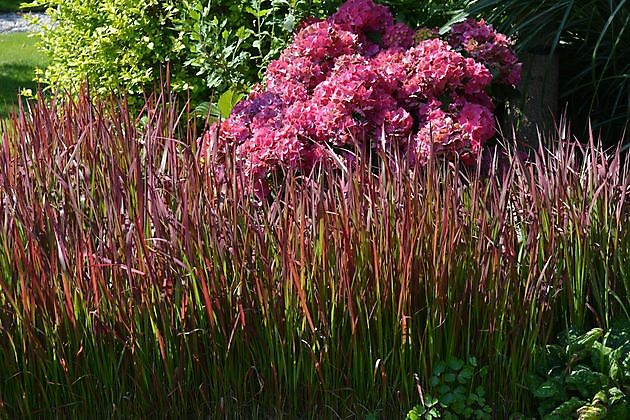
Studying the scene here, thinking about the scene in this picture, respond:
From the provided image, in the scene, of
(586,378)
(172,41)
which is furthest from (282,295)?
(172,41)

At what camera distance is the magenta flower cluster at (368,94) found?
3.72 metres

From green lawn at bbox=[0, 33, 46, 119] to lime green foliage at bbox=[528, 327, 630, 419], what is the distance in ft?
18.2

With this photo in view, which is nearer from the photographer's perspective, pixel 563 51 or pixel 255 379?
pixel 255 379

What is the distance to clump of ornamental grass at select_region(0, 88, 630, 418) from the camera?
2.77 metres

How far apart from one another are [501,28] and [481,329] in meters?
2.29

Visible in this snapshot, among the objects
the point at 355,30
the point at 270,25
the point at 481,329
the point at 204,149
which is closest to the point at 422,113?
the point at 355,30

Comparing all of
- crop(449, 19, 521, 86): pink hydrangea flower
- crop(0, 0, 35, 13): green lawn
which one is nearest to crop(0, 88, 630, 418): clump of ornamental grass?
crop(449, 19, 521, 86): pink hydrangea flower

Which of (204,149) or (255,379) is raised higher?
(204,149)

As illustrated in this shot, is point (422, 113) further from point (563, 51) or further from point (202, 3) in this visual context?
point (202, 3)

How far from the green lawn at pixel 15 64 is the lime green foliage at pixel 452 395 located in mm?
5422

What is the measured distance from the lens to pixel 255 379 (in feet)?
9.62

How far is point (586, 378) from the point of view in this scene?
9.36 feet

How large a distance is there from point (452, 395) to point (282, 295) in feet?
1.95

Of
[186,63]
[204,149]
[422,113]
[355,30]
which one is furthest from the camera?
[186,63]
